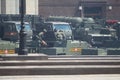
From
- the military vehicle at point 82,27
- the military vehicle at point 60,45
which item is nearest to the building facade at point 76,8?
the military vehicle at point 82,27

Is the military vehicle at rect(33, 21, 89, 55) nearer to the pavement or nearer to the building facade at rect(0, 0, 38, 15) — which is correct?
the pavement

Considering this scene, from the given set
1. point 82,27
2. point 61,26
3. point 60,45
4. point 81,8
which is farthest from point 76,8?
point 60,45

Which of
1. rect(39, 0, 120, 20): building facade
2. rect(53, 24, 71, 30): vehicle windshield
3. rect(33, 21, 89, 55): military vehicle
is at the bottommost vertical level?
rect(33, 21, 89, 55): military vehicle

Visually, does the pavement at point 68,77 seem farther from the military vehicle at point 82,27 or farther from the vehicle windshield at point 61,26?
the vehicle windshield at point 61,26

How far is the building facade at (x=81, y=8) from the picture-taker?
56.8 m

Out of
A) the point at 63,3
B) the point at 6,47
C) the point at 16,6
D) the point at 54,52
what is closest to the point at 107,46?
the point at 54,52

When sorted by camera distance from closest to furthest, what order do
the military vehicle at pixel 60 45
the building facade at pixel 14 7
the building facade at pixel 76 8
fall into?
the military vehicle at pixel 60 45, the building facade at pixel 14 7, the building facade at pixel 76 8

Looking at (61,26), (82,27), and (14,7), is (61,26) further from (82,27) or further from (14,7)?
(14,7)

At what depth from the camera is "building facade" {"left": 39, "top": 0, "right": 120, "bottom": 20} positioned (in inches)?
2234

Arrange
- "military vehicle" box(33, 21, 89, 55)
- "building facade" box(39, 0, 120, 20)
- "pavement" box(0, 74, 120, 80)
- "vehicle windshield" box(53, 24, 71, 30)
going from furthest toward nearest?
"building facade" box(39, 0, 120, 20) → "vehicle windshield" box(53, 24, 71, 30) → "military vehicle" box(33, 21, 89, 55) → "pavement" box(0, 74, 120, 80)

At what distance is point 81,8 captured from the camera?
2250 inches

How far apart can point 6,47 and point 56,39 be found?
5.50 metres

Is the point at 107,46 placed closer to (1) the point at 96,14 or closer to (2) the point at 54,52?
(2) the point at 54,52

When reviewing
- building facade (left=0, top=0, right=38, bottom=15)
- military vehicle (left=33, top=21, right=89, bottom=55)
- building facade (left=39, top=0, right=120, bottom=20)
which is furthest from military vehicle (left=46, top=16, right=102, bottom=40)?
building facade (left=39, top=0, right=120, bottom=20)
